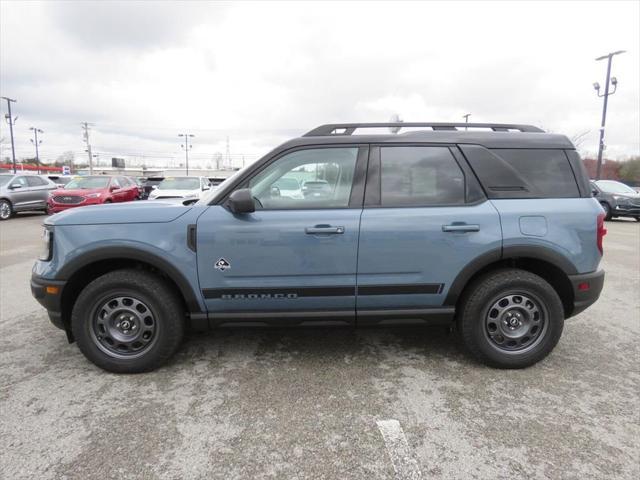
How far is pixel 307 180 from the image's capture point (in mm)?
3117

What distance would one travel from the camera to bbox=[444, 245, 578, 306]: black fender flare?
300cm

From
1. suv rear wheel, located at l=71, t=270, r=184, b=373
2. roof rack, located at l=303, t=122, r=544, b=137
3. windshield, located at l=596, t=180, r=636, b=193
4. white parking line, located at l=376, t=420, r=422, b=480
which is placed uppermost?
roof rack, located at l=303, t=122, r=544, b=137

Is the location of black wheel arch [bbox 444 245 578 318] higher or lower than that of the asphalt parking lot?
higher

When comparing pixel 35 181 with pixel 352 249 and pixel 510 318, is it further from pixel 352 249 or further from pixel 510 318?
pixel 510 318

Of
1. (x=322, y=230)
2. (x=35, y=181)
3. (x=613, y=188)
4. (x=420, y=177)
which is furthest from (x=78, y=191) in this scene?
(x=613, y=188)

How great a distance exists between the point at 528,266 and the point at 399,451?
6.21 feet

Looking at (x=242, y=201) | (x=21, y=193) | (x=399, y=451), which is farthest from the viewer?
(x=21, y=193)

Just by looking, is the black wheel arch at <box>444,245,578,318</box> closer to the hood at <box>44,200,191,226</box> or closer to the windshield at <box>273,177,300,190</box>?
the windshield at <box>273,177,300,190</box>

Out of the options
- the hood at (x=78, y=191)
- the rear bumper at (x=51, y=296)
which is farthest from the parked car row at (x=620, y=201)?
the hood at (x=78, y=191)

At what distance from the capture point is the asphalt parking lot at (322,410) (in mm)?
2129

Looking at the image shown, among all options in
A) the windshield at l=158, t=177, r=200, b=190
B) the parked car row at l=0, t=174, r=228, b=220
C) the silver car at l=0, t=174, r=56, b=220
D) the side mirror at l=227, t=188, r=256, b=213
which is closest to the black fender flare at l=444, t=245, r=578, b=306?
the side mirror at l=227, t=188, r=256, b=213

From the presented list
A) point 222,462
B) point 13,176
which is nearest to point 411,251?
point 222,462

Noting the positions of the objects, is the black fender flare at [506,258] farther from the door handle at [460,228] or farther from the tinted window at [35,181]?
the tinted window at [35,181]

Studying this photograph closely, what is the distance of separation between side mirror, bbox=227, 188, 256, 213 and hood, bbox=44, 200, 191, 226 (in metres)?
0.43
